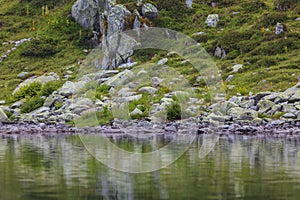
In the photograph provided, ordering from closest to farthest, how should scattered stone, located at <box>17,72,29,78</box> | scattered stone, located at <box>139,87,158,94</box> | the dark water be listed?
the dark water
scattered stone, located at <box>139,87,158,94</box>
scattered stone, located at <box>17,72,29,78</box>

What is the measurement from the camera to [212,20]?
6250 cm

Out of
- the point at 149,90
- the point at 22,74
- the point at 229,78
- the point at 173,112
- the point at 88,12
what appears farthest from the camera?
the point at 88,12

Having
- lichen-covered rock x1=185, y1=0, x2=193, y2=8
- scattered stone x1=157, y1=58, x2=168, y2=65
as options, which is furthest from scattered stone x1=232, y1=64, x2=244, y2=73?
lichen-covered rock x1=185, y1=0, x2=193, y2=8

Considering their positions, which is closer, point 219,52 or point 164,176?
point 164,176

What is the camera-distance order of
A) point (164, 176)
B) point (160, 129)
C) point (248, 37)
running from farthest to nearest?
point (248, 37), point (160, 129), point (164, 176)

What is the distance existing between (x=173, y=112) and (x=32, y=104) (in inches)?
549

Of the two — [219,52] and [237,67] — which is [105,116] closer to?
[237,67]

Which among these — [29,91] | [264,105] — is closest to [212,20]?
[29,91]

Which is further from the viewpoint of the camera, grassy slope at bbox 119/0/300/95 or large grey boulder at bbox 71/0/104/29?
large grey boulder at bbox 71/0/104/29

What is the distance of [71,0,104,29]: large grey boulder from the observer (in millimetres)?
66875

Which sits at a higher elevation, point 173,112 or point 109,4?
point 109,4

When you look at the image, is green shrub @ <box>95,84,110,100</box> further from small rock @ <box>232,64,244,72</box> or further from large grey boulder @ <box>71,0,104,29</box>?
large grey boulder @ <box>71,0,104,29</box>

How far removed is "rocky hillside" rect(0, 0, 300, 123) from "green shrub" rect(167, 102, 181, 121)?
0.08 m

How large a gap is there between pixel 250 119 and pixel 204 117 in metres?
3.51
